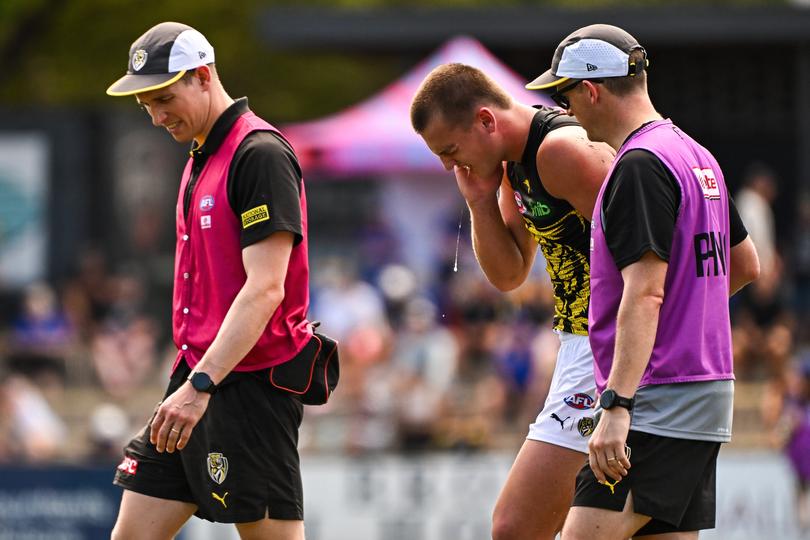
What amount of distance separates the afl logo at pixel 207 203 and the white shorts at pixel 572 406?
56.3 inches

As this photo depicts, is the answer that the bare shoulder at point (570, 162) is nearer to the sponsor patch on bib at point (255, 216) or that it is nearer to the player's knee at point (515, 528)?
the sponsor patch on bib at point (255, 216)

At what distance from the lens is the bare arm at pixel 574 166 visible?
196 inches

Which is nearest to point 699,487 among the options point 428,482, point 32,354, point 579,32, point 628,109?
point 628,109

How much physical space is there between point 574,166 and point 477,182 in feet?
1.82

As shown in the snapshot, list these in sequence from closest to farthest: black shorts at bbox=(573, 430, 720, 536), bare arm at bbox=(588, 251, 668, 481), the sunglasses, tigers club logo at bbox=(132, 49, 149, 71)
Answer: bare arm at bbox=(588, 251, 668, 481)
black shorts at bbox=(573, 430, 720, 536)
the sunglasses
tigers club logo at bbox=(132, 49, 149, 71)

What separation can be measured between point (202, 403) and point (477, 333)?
403 inches

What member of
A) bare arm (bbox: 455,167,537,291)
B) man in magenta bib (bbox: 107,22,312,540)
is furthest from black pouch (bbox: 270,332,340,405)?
bare arm (bbox: 455,167,537,291)

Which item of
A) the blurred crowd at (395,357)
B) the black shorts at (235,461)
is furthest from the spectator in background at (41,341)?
the black shorts at (235,461)

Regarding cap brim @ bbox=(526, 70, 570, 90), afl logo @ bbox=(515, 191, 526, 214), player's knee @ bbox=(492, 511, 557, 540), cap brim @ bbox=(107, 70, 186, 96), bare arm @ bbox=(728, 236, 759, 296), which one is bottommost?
player's knee @ bbox=(492, 511, 557, 540)

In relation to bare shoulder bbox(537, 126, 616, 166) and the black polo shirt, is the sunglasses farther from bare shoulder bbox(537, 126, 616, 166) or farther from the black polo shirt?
the black polo shirt

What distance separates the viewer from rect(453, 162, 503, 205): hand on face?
5.41 meters

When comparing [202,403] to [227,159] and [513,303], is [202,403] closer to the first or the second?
[227,159]

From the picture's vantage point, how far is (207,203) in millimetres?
5223

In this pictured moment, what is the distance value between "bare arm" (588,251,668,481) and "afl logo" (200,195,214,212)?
5.28ft
